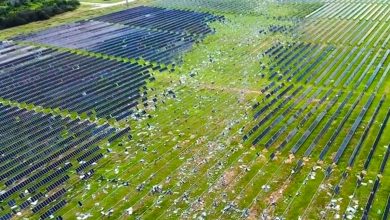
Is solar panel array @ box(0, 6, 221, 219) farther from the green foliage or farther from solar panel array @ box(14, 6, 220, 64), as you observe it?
the green foliage

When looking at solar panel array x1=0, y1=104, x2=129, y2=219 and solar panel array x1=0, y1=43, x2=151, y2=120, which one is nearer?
solar panel array x1=0, y1=104, x2=129, y2=219

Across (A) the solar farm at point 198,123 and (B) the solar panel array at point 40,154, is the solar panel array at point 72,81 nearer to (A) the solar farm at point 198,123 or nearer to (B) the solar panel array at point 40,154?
(A) the solar farm at point 198,123

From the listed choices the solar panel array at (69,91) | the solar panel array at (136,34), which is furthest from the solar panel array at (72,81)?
the solar panel array at (136,34)

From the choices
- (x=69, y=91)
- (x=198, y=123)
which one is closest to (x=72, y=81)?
(x=69, y=91)

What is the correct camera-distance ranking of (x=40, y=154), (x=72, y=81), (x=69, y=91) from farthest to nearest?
(x=72, y=81) → (x=69, y=91) → (x=40, y=154)

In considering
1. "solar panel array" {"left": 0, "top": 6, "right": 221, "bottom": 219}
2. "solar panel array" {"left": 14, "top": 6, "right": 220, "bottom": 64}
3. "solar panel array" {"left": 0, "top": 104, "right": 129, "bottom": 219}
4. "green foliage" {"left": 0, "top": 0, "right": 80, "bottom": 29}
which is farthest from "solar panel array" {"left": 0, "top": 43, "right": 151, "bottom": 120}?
"green foliage" {"left": 0, "top": 0, "right": 80, "bottom": 29}

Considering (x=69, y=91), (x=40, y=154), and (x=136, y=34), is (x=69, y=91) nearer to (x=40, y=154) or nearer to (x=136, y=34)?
(x=40, y=154)
